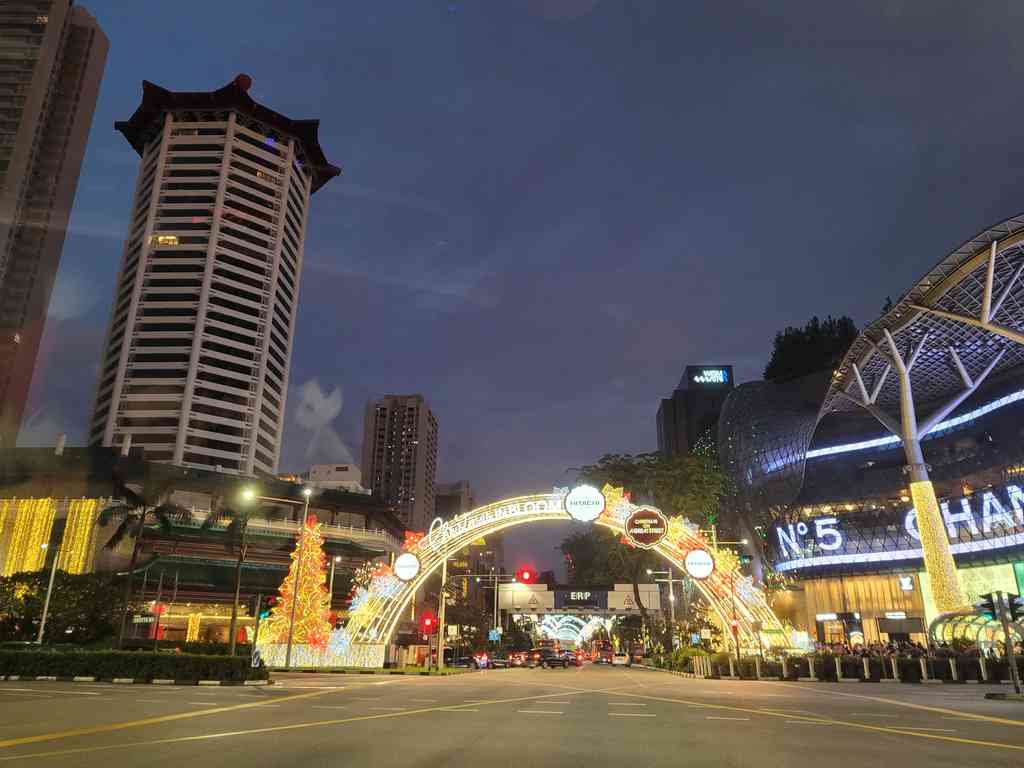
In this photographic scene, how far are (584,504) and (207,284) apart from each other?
383 feet

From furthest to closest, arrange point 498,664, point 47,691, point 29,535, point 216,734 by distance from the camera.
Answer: point 498,664 → point 29,535 → point 47,691 → point 216,734

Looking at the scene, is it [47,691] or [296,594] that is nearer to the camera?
[47,691]

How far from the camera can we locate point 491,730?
12.1 metres

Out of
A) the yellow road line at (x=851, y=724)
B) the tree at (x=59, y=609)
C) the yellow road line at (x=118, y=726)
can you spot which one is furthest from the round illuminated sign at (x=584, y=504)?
the tree at (x=59, y=609)

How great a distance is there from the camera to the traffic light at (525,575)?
1683 inches

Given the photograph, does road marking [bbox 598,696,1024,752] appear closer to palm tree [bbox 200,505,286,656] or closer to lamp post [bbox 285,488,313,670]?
lamp post [bbox 285,488,313,670]

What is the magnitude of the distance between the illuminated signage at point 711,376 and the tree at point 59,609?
476 feet

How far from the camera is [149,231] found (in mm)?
132375

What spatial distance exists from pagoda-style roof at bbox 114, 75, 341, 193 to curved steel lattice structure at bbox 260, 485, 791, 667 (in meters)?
135

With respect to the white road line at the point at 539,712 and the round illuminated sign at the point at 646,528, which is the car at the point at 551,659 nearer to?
the round illuminated sign at the point at 646,528

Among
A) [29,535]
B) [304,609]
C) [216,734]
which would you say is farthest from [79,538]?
[216,734]

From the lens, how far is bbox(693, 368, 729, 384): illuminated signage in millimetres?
168375

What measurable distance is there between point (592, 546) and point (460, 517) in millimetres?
26565

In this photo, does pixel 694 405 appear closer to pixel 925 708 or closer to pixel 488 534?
pixel 488 534
